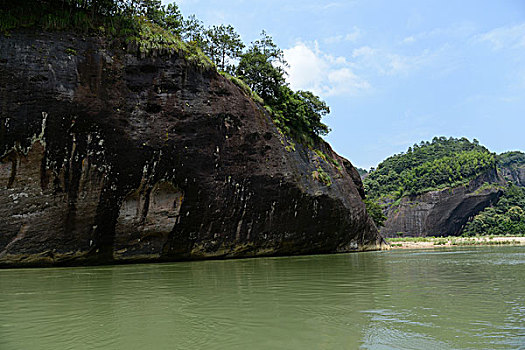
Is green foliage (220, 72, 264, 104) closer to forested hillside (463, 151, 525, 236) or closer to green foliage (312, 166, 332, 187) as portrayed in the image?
green foliage (312, 166, 332, 187)

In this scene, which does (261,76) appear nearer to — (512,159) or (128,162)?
(128,162)

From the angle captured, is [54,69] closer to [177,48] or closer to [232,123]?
[177,48]

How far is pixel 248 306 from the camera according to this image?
491cm

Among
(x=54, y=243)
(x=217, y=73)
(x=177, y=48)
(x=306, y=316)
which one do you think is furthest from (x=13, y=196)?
(x=306, y=316)

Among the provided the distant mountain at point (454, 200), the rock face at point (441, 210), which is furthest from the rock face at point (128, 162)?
the distant mountain at point (454, 200)

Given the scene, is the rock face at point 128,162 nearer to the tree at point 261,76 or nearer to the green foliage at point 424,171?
the tree at point 261,76

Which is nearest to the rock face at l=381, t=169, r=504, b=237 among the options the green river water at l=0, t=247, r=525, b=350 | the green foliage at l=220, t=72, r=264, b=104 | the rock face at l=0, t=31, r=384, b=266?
the rock face at l=0, t=31, r=384, b=266

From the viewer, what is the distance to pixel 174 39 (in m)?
16.2

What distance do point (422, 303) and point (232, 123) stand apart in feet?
44.2

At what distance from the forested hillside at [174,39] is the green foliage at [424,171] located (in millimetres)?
41564

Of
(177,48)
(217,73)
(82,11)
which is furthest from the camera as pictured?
(217,73)

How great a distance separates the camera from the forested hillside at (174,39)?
45.3 ft

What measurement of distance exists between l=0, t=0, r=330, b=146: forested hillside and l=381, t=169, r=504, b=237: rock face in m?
38.2

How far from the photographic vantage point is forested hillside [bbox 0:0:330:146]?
45.3 feet
